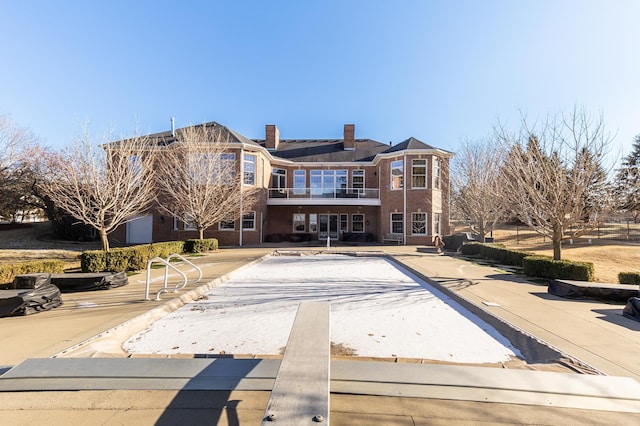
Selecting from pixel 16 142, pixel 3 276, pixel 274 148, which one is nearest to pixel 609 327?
pixel 3 276

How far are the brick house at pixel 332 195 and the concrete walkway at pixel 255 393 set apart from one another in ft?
48.4

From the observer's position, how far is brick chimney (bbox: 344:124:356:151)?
91.4 feet

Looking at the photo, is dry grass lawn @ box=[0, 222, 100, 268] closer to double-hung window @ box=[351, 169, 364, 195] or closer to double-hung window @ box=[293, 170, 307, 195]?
double-hung window @ box=[293, 170, 307, 195]

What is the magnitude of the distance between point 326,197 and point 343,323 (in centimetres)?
1830

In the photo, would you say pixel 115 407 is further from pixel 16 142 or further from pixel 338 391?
pixel 16 142

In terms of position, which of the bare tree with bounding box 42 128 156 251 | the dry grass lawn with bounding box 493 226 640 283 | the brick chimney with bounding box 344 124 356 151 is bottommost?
the dry grass lawn with bounding box 493 226 640 283

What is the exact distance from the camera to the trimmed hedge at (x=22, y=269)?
24.6 ft

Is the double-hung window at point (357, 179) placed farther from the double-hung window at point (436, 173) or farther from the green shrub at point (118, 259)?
the green shrub at point (118, 259)

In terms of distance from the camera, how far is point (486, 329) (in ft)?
17.3

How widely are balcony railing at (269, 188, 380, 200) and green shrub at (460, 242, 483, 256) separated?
8.53 metres

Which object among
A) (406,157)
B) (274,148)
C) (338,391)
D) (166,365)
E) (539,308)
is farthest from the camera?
(274,148)

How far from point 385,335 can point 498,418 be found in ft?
8.12

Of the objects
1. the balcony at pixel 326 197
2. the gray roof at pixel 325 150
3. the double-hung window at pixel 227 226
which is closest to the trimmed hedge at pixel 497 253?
the balcony at pixel 326 197

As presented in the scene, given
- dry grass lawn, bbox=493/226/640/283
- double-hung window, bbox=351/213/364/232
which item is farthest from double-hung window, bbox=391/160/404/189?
dry grass lawn, bbox=493/226/640/283
